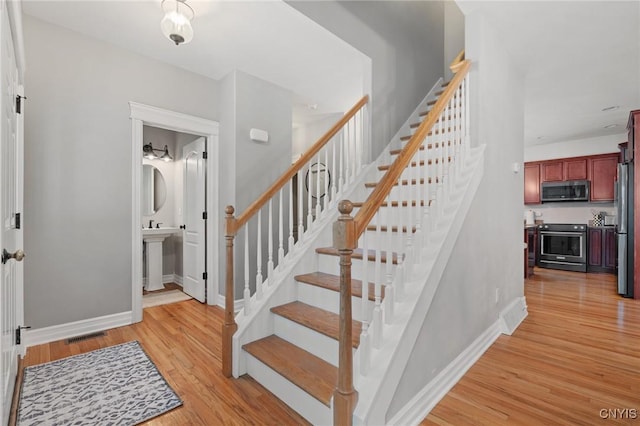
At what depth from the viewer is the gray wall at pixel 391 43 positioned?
298 centimetres

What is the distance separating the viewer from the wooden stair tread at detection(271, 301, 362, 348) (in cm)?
178

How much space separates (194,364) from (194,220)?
209 cm

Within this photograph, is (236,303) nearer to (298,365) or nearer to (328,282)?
(328,282)

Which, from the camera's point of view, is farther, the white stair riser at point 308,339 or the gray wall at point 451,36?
the gray wall at point 451,36

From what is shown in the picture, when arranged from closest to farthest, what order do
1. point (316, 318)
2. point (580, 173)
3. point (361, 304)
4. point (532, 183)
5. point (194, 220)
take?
point (361, 304), point (316, 318), point (194, 220), point (580, 173), point (532, 183)

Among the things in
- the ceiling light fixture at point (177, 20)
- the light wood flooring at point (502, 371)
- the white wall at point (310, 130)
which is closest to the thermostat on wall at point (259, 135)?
the ceiling light fixture at point (177, 20)

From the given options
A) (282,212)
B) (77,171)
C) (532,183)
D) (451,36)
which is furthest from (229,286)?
(532,183)

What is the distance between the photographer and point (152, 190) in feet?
15.3

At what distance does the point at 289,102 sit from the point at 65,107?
7.64 feet

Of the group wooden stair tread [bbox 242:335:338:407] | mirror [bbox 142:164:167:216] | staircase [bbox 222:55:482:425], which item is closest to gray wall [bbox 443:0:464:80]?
staircase [bbox 222:55:482:425]

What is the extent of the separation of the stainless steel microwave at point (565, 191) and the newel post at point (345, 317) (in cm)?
693

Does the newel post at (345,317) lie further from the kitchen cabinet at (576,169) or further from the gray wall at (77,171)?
the kitchen cabinet at (576,169)

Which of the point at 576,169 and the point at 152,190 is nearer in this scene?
the point at 152,190

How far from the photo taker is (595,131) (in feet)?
18.6
